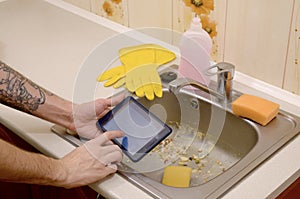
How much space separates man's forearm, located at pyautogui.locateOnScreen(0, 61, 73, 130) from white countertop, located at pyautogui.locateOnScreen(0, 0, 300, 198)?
4 centimetres

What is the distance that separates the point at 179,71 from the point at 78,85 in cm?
32

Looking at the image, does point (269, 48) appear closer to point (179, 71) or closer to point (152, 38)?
point (179, 71)

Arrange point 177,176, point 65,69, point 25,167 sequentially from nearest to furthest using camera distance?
point 25,167 → point 177,176 → point 65,69

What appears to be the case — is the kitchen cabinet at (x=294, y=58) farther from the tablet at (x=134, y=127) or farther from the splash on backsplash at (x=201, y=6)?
the tablet at (x=134, y=127)

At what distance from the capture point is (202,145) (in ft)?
4.80

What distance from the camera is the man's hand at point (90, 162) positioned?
1.14 m

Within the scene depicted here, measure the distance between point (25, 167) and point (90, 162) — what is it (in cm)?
16

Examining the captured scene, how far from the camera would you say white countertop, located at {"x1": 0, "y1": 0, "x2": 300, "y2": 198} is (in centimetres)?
113

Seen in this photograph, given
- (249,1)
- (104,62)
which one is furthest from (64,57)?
(249,1)

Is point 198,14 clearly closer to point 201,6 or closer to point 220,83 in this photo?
point 201,6

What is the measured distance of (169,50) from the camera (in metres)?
1.68

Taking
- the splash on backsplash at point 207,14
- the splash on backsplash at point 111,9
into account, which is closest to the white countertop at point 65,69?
the splash on backsplash at point 111,9

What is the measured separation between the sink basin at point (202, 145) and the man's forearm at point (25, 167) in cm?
15

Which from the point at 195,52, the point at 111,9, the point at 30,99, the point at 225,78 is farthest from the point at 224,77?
the point at 111,9
